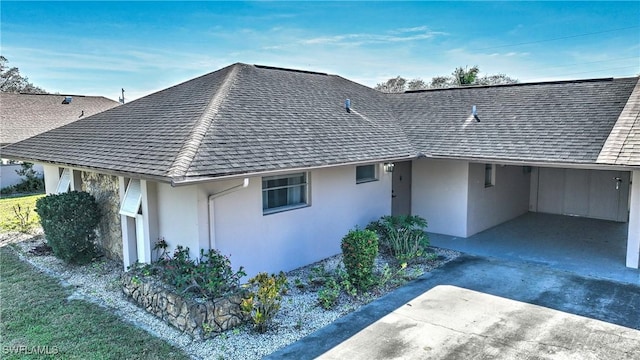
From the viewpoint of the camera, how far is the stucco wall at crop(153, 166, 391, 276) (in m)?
7.89

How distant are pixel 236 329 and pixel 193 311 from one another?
0.74 meters

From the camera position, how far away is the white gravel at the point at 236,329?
6094mm

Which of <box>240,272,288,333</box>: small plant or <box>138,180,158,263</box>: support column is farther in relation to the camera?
<box>138,180,158,263</box>: support column

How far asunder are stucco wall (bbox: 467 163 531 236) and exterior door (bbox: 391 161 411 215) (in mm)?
2080

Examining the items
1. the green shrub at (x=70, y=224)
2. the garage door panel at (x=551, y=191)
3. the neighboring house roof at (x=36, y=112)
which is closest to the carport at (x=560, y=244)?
the garage door panel at (x=551, y=191)

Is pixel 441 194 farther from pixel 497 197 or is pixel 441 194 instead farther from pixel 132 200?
pixel 132 200

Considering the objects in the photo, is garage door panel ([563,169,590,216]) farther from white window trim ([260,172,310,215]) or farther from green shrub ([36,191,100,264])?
green shrub ([36,191,100,264])

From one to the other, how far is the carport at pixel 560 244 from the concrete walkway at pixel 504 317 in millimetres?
887

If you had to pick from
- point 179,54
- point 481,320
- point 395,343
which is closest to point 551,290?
point 481,320

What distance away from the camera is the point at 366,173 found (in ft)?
39.5

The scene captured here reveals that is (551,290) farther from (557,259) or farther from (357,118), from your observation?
(357,118)

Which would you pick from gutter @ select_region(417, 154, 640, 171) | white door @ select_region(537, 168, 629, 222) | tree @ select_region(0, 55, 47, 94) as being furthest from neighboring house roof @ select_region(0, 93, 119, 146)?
tree @ select_region(0, 55, 47, 94)

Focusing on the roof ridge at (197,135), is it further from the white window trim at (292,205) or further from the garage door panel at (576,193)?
the garage door panel at (576,193)

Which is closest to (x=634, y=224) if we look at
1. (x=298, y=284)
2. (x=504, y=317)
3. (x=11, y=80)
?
(x=504, y=317)
